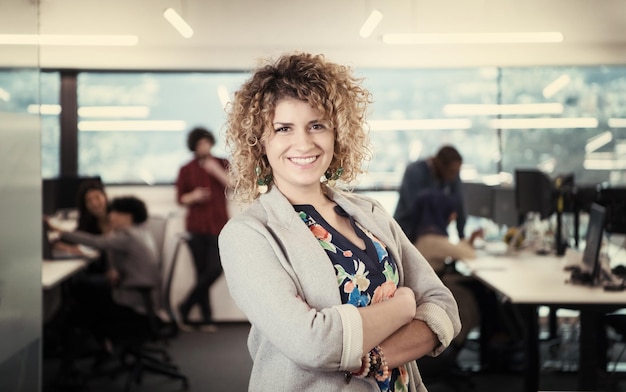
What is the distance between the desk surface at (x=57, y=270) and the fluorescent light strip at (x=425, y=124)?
9.57ft

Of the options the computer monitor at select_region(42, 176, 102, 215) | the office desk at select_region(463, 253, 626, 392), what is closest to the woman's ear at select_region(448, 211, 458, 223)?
the office desk at select_region(463, 253, 626, 392)

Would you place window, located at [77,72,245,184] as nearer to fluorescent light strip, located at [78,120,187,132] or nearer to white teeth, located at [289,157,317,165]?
fluorescent light strip, located at [78,120,187,132]

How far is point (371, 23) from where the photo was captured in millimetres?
4809

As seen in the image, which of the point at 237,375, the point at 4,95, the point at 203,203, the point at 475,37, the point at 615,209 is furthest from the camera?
the point at 203,203

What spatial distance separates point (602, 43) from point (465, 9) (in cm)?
136

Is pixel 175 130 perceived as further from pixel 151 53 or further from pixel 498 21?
pixel 498 21

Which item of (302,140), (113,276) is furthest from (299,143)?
(113,276)

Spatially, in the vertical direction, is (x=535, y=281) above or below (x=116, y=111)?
below

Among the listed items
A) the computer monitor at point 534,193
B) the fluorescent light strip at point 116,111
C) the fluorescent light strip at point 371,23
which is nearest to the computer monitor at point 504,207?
the computer monitor at point 534,193

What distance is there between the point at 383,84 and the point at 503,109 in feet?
3.46

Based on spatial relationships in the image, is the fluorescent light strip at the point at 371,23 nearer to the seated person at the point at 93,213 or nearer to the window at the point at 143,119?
the window at the point at 143,119

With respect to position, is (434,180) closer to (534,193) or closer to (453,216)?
(453,216)

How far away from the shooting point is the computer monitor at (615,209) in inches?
167

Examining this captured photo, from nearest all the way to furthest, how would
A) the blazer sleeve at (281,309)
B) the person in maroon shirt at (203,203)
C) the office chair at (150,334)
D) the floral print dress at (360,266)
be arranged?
the blazer sleeve at (281,309), the floral print dress at (360,266), the office chair at (150,334), the person in maroon shirt at (203,203)
